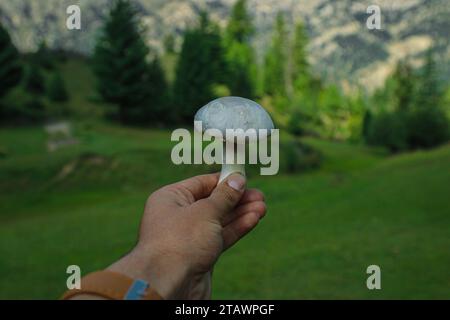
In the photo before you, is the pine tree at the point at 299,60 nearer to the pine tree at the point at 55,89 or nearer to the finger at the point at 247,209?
the pine tree at the point at 55,89

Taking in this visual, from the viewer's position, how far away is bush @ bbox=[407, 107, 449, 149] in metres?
49.9

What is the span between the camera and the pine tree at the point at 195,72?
160 ft

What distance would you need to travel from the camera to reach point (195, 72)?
50125 mm

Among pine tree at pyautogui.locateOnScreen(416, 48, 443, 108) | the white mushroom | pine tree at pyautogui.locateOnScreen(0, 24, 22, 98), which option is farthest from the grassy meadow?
pine tree at pyautogui.locateOnScreen(416, 48, 443, 108)

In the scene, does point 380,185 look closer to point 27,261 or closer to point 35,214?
point 27,261

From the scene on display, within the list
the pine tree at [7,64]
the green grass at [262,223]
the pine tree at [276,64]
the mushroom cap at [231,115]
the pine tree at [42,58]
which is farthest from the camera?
the pine tree at [276,64]

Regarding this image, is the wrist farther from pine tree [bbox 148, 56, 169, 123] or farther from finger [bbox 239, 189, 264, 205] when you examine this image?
pine tree [bbox 148, 56, 169, 123]

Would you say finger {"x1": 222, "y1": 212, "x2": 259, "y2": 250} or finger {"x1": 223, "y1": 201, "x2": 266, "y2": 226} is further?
finger {"x1": 223, "y1": 201, "x2": 266, "y2": 226}

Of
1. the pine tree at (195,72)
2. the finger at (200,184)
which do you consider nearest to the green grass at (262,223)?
the finger at (200,184)

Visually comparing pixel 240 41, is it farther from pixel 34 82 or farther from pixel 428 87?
pixel 34 82

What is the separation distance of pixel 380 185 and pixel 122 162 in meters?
16.9

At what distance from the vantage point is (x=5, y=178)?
103 feet

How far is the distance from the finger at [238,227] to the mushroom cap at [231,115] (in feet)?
1.92
